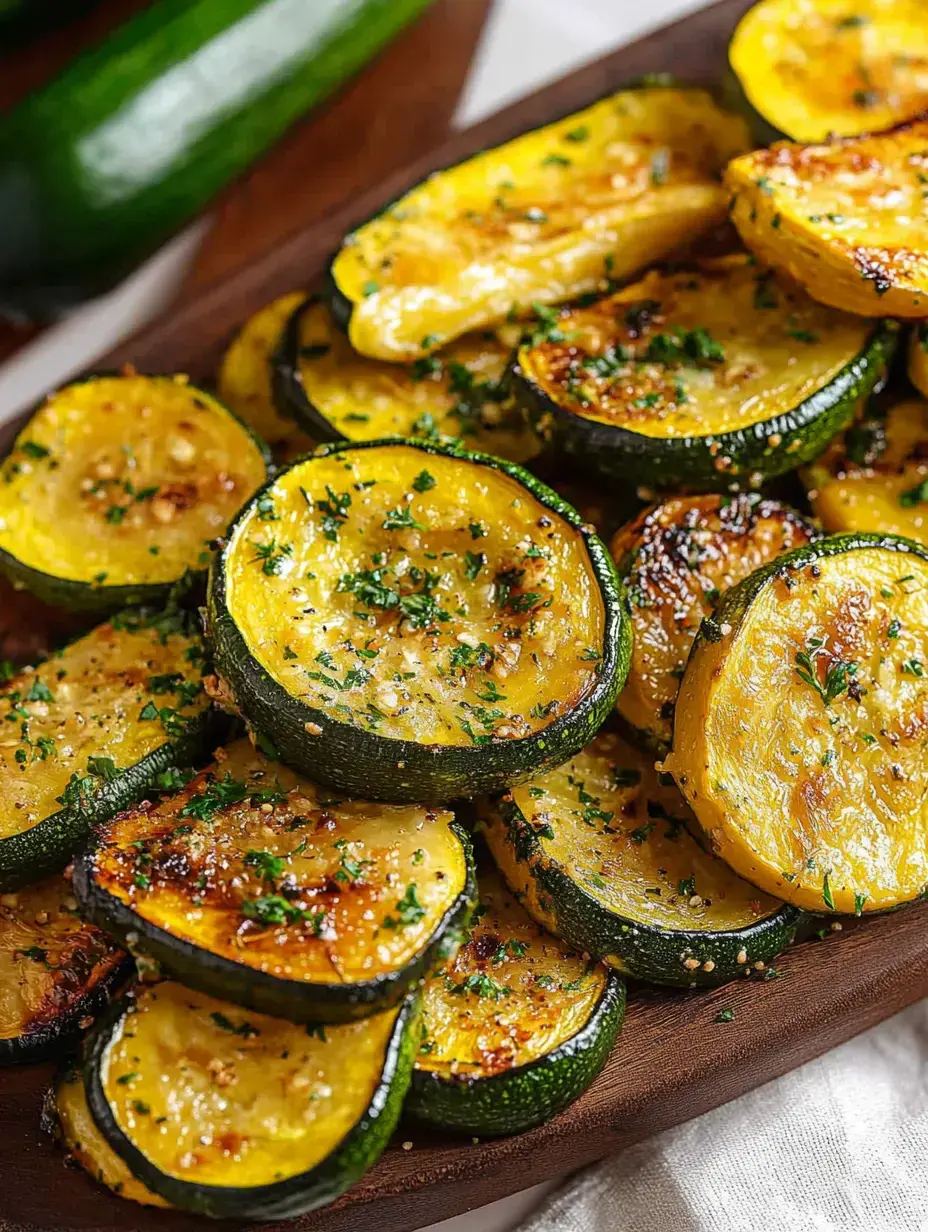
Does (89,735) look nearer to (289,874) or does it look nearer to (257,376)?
(289,874)

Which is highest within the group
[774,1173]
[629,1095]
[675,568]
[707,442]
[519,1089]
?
[707,442]

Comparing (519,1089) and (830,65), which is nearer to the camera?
(519,1089)

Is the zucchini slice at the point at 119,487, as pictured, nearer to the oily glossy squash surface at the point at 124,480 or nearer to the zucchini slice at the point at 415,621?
Answer: the oily glossy squash surface at the point at 124,480

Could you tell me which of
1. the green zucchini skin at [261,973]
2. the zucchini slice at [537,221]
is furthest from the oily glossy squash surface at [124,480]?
the green zucchini skin at [261,973]

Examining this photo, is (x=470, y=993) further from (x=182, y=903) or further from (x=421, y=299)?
(x=421, y=299)

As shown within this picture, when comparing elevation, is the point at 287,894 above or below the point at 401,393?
below

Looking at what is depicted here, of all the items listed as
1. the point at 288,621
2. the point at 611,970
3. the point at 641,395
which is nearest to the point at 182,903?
the point at 288,621

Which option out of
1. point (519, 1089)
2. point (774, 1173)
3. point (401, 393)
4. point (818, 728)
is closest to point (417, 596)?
point (401, 393)
